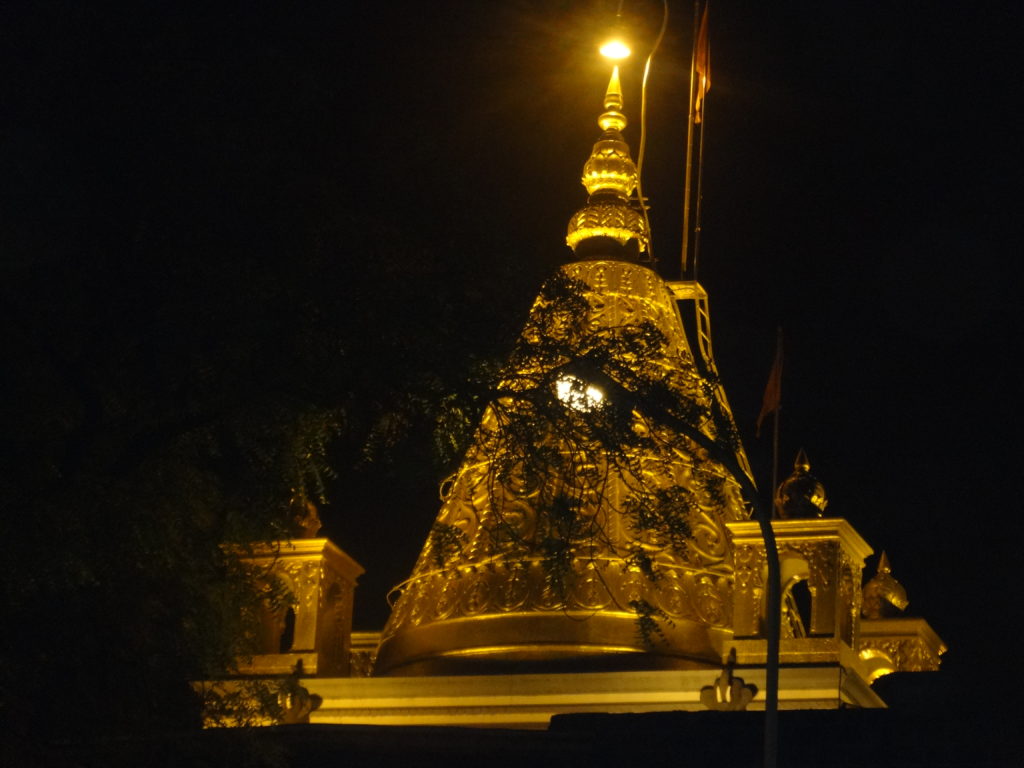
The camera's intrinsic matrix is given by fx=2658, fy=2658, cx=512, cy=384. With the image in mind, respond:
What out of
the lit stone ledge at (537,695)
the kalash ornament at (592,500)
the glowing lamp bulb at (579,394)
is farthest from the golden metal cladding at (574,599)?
the glowing lamp bulb at (579,394)

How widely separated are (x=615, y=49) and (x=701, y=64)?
135 cm

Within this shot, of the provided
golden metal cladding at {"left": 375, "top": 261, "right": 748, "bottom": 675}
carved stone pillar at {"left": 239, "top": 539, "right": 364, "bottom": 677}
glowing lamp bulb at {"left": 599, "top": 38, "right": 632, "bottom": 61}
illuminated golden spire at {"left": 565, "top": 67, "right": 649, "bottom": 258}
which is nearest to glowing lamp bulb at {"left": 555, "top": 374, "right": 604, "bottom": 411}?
golden metal cladding at {"left": 375, "top": 261, "right": 748, "bottom": 675}

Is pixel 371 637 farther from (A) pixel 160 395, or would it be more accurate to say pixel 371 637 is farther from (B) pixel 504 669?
(A) pixel 160 395

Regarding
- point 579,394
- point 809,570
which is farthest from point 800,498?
point 579,394

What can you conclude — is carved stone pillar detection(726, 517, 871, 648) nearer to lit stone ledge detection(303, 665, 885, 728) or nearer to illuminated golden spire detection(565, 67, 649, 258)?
lit stone ledge detection(303, 665, 885, 728)

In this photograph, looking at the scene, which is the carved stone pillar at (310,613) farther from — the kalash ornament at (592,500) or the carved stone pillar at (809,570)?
the carved stone pillar at (809,570)

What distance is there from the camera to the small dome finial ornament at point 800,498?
974 inches

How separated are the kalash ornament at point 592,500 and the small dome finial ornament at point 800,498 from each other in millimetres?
579

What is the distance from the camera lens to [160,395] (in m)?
18.6

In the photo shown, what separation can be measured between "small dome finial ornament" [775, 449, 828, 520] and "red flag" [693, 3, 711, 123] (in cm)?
612

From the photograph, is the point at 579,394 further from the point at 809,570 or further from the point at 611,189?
the point at 611,189

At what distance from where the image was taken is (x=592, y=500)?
70.0ft

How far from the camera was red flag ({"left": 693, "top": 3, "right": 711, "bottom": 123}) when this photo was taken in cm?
2980

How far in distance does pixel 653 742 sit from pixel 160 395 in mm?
5580
